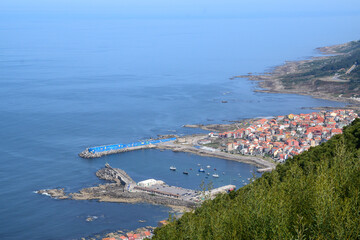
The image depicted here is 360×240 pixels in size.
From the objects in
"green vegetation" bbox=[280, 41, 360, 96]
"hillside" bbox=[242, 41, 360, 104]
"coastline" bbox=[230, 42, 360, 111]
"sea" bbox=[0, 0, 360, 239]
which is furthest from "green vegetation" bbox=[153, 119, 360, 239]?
"green vegetation" bbox=[280, 41, 360, 96]

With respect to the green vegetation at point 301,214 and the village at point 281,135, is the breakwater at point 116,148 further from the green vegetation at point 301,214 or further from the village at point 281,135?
the green vegetation at point 301,214

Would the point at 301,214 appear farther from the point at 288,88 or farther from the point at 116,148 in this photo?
the point at 288,88

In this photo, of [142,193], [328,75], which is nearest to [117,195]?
[142,193]

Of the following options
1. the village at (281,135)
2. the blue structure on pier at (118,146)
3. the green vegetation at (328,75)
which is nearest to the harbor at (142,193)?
the blue structure on pier at (118,146)

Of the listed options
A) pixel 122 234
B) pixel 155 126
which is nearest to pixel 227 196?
pixel 122 234

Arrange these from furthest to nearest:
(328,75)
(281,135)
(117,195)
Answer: (328,75) < (281,135) < (117,195)

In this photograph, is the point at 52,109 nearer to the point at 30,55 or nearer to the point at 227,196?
the point at 227,196

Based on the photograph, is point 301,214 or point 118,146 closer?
point 301,214
